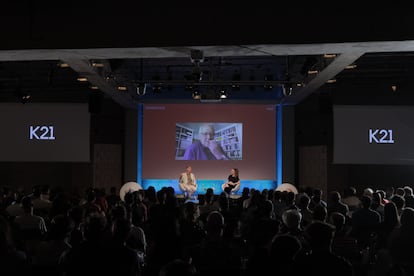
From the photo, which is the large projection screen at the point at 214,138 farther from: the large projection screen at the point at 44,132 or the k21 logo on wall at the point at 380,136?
the k21 logo on wall at the point at 380,136

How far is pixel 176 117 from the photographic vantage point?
15.4 metres

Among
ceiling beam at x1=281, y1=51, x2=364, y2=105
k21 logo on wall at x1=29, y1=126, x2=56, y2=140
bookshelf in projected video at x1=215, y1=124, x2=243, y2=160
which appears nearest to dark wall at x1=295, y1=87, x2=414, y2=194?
ceiling beam at x1=281, y1=51, x2=364, y2=105

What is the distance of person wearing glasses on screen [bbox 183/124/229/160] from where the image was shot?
15.3 m

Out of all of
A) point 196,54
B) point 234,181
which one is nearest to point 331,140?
point 234,181

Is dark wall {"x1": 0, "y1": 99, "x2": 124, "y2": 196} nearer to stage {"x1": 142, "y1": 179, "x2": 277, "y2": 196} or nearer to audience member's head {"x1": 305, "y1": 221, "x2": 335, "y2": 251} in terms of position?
stage {"x1": 142, "y1": 179, "x2": 277, "y2": 196}

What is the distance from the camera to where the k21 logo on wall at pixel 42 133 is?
42.9 ft

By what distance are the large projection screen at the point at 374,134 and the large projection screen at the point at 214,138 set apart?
3.09 m

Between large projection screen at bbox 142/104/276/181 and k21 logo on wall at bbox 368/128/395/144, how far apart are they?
3.82 m

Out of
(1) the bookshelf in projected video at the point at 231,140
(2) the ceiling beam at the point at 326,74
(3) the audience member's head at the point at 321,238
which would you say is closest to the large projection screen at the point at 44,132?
(1) the bookshelf in projected video at the point at 231,140

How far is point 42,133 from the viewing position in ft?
43.1

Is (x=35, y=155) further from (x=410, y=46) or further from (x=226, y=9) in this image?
(x=410, y=46)

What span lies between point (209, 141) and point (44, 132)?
500 centimetres

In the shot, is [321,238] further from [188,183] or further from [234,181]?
[188,183]

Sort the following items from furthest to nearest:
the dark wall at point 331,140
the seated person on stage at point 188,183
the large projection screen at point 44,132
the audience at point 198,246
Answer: the dark wall at point 331,140, the seated person on stage at point 188,183, the large projection screen at point 44,132, the audience at point 198,246
